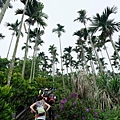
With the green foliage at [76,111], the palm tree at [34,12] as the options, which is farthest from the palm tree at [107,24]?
the green foliage at [76,111]

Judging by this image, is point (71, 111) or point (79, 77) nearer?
point (71, 111)

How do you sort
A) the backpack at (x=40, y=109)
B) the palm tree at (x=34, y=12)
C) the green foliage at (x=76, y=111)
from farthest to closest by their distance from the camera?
the palm tree at (x=34, y=12) → the green foliage at (x=76, y=111) → the backpack at (x=40, y=109)

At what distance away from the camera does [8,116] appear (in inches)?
151

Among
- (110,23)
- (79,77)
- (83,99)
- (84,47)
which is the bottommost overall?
(83,99)

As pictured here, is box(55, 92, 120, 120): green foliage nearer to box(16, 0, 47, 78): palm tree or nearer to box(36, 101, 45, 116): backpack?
box(36, 101, 45, 116): backpack

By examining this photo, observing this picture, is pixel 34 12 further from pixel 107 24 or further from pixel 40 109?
pixel 40 109

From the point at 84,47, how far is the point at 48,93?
26.5m

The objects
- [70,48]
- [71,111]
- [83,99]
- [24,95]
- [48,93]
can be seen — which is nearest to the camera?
[71,111]

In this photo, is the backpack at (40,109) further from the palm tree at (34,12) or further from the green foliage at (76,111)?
the palm tree at (34,12)

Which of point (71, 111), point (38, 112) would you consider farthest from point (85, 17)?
point (38, 112)

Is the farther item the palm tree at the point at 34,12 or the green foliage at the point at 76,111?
the palm tree at the point at 34,12

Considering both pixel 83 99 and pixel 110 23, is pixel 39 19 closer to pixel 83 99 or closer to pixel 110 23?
pixel 110 23

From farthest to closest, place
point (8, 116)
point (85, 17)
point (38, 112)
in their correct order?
point (85, 17)
point (38, 112)
point (8, 116)

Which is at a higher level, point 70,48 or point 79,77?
point 70,48
